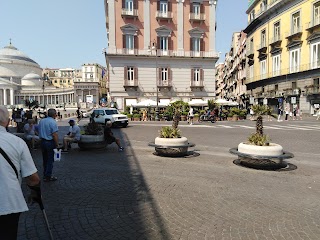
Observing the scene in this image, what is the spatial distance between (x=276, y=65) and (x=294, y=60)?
11.6 ft

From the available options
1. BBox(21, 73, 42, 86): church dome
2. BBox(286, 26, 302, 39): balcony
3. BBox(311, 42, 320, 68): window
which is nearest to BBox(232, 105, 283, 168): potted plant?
BBox(311, 42, 320, 68): window

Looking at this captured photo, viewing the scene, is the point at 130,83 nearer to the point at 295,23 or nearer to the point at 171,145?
the point at 295,23

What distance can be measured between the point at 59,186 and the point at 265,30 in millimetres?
41949

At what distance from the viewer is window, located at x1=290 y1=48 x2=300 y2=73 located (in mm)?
34284

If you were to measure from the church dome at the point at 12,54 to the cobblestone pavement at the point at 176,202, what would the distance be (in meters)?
147

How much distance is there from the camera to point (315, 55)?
104ft

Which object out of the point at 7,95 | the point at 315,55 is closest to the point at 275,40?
the point at 315,55

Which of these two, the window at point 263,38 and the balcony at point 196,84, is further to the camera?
the window at point 263,38

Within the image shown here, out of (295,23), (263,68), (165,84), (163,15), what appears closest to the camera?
(295,23)

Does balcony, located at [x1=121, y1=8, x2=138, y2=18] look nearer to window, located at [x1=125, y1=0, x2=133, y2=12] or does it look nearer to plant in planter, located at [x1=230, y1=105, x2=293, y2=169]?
window, located at [x1=125, y1=0, x2=133, y2=12]

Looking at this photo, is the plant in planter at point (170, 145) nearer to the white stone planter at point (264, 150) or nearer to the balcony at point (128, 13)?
the white stone planter at point (264, 150)

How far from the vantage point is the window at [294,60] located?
34284 mm

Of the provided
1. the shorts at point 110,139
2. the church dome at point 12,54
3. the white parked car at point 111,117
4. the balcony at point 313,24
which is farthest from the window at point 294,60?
the church dome at point 12,54

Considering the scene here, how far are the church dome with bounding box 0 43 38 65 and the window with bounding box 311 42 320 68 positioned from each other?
138 metres
